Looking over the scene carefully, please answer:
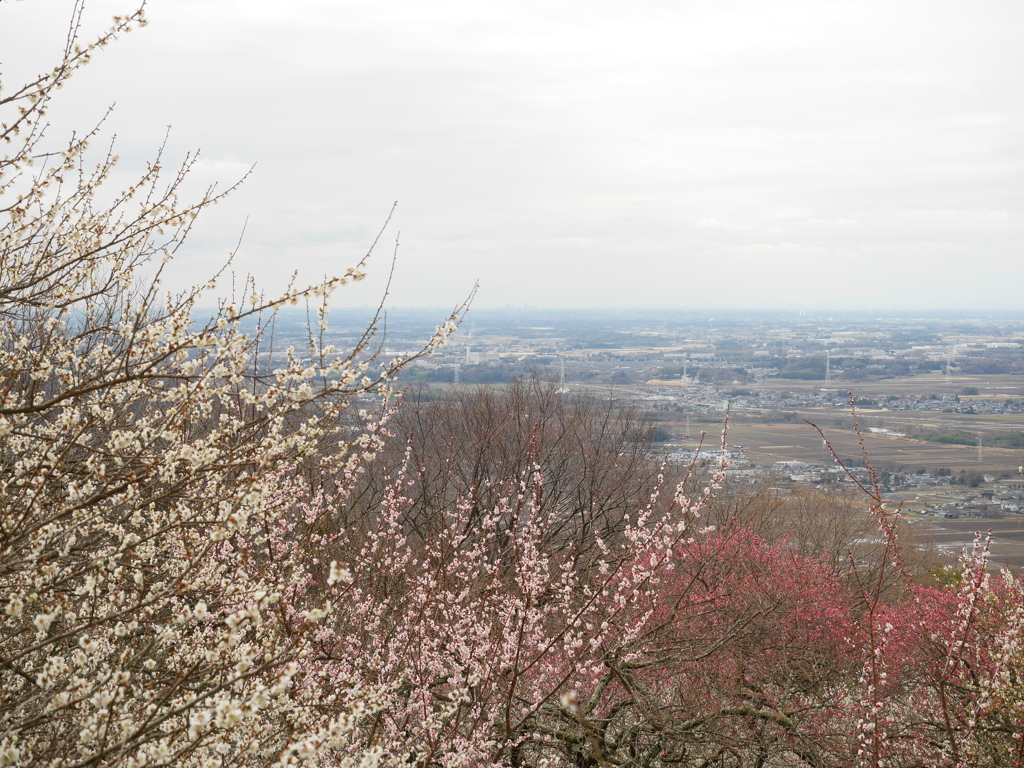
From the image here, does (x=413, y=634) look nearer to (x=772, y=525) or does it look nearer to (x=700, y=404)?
(x=772, y=525)

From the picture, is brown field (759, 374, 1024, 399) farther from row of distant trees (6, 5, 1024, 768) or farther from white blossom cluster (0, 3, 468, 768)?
white blossom cluster (0, 3, 468, 768)

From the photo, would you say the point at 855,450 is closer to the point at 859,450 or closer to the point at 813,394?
the point at 859,450

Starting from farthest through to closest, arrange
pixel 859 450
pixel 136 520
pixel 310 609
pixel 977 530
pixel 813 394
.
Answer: pixel 813 394 < pixel 859 450 < pixel 977 530 < pixel 310 609 < pixel 136 520

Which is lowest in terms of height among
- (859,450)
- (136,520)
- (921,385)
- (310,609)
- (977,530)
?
(977,530)

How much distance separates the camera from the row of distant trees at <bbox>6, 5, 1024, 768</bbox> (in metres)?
3.27

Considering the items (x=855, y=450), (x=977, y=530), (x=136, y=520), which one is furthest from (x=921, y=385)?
(x=136, y=520)

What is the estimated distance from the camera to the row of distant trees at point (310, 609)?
10.7ft

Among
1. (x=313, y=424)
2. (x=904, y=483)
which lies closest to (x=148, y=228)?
(x=313, y=424)

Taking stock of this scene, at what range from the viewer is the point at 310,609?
711 centimetres

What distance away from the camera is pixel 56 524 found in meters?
3.41

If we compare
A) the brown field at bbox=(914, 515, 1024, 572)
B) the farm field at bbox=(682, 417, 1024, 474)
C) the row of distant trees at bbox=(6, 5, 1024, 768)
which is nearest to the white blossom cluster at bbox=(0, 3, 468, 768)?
the row of distant trees at bbox=(6, 5, 1024, 768)

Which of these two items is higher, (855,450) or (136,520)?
(136,520)

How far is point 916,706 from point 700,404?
4062 centimetres

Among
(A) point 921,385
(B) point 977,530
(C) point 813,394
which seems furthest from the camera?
(A) point 921,385
